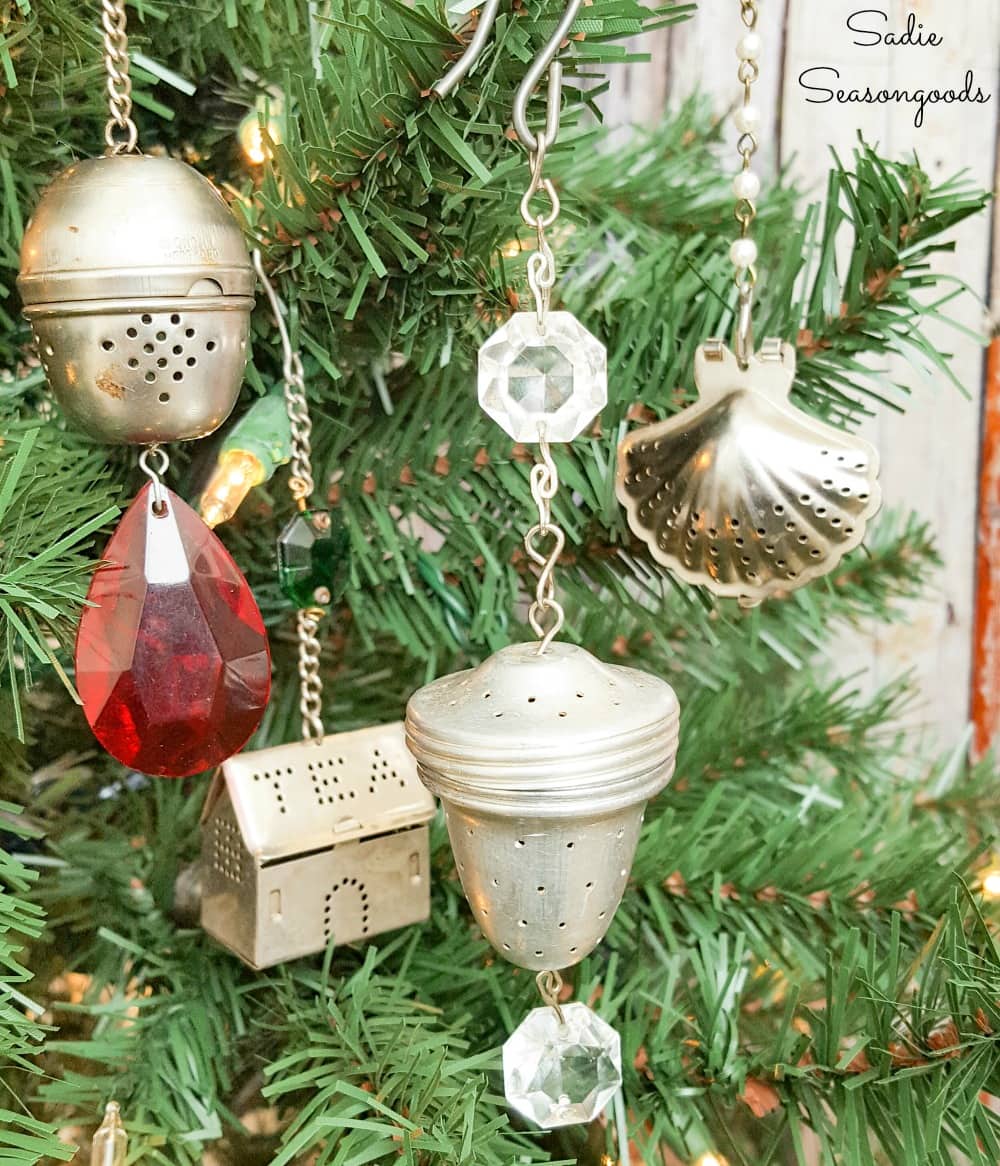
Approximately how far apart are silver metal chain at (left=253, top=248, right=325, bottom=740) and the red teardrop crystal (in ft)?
0.22

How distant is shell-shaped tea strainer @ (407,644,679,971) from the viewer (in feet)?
1.04

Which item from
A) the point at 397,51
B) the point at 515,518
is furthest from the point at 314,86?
the point at 515,518

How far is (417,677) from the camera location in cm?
58

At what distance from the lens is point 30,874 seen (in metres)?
0.34

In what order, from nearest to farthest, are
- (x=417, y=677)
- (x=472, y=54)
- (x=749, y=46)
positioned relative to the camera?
(x=472, y=54) → (x=749, y=46) → (x=417, y=677)

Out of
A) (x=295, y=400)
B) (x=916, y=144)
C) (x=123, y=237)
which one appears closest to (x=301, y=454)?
(x=295, y=400)

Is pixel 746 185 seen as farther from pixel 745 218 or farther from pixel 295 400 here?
pixel 295 400

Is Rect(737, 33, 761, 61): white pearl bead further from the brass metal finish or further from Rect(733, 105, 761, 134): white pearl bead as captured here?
the brass metal finish

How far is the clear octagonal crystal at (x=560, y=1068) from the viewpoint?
0.39 meters

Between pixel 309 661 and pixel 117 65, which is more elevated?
pixel 117 65

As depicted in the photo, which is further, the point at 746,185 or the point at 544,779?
the point at 746,185

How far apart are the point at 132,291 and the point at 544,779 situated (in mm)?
189

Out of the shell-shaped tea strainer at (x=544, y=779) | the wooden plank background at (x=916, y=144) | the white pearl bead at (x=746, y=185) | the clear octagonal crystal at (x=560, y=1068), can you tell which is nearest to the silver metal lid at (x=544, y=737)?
the shell-shaped tea strainer at (x=544, y=779)

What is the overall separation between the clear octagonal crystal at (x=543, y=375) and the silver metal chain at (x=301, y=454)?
0.10 meters
